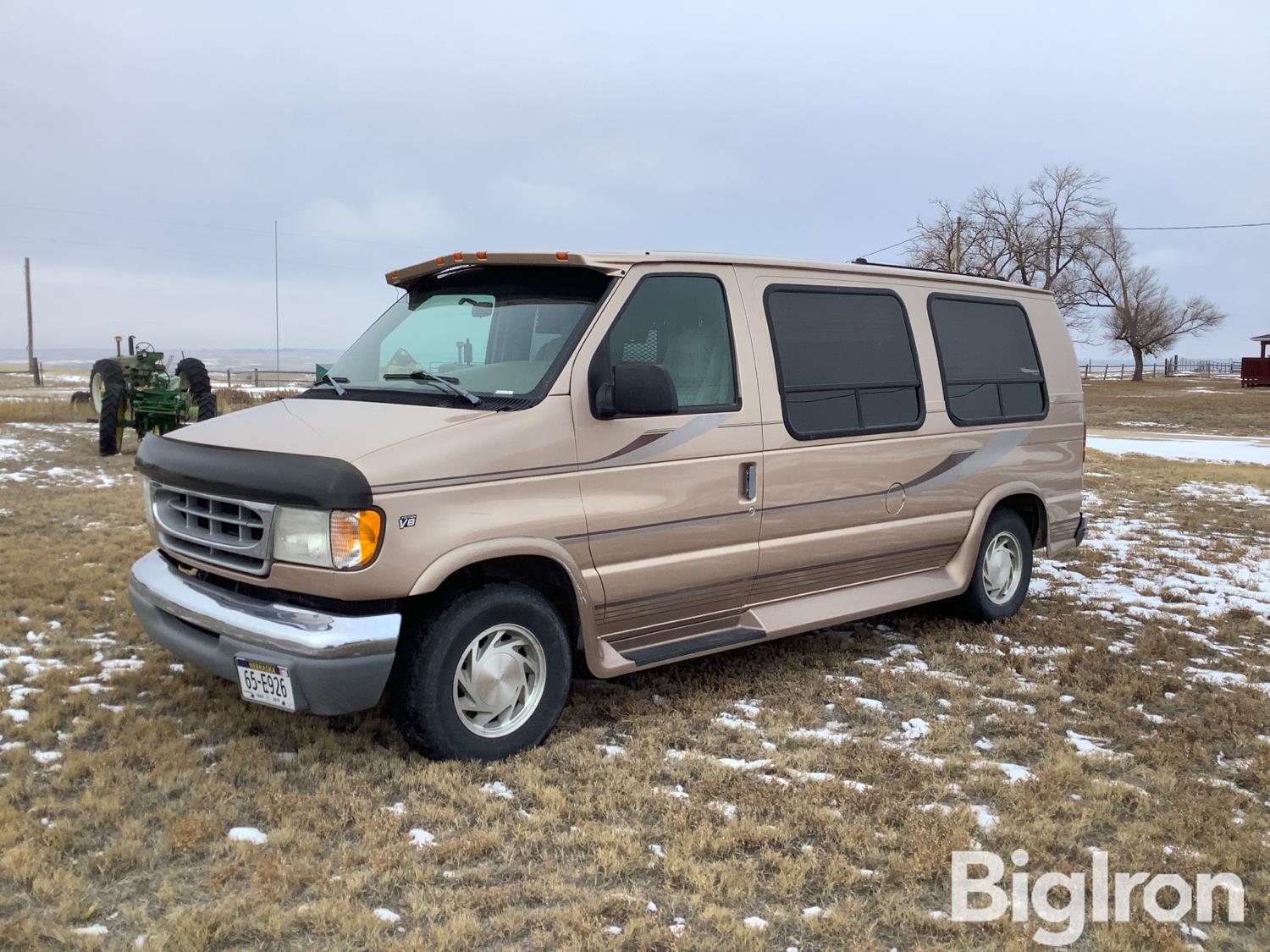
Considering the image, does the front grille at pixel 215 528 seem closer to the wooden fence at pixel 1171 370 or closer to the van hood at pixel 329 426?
the van hood at pixel 329 426

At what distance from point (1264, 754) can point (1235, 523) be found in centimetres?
720

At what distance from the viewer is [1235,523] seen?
34.9 ft

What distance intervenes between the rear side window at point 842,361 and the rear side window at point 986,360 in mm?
374

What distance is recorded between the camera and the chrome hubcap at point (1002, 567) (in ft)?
21.4

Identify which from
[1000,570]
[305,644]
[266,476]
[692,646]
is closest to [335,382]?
[266,476]

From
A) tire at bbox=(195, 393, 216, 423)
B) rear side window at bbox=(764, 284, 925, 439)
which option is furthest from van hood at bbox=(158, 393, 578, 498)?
tire at bbox=(195, 393, 216, 423)

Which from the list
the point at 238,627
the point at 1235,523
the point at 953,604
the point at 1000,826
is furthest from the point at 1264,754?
the point at 1235,523

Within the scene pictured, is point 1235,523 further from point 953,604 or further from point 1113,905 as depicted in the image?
point 1113,905

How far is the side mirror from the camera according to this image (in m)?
4.20

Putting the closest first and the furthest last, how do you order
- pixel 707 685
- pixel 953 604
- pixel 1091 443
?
1. pixel 707 685
2. pixel 953 604
3. pixel 1091 443

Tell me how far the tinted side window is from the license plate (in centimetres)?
175

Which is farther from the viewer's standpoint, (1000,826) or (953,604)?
(953,604)

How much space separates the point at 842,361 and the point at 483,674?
258 centimetres

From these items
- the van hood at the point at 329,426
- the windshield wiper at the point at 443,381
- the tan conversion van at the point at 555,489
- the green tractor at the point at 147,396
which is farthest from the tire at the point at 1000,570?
the green tractor at the point at 147,396
